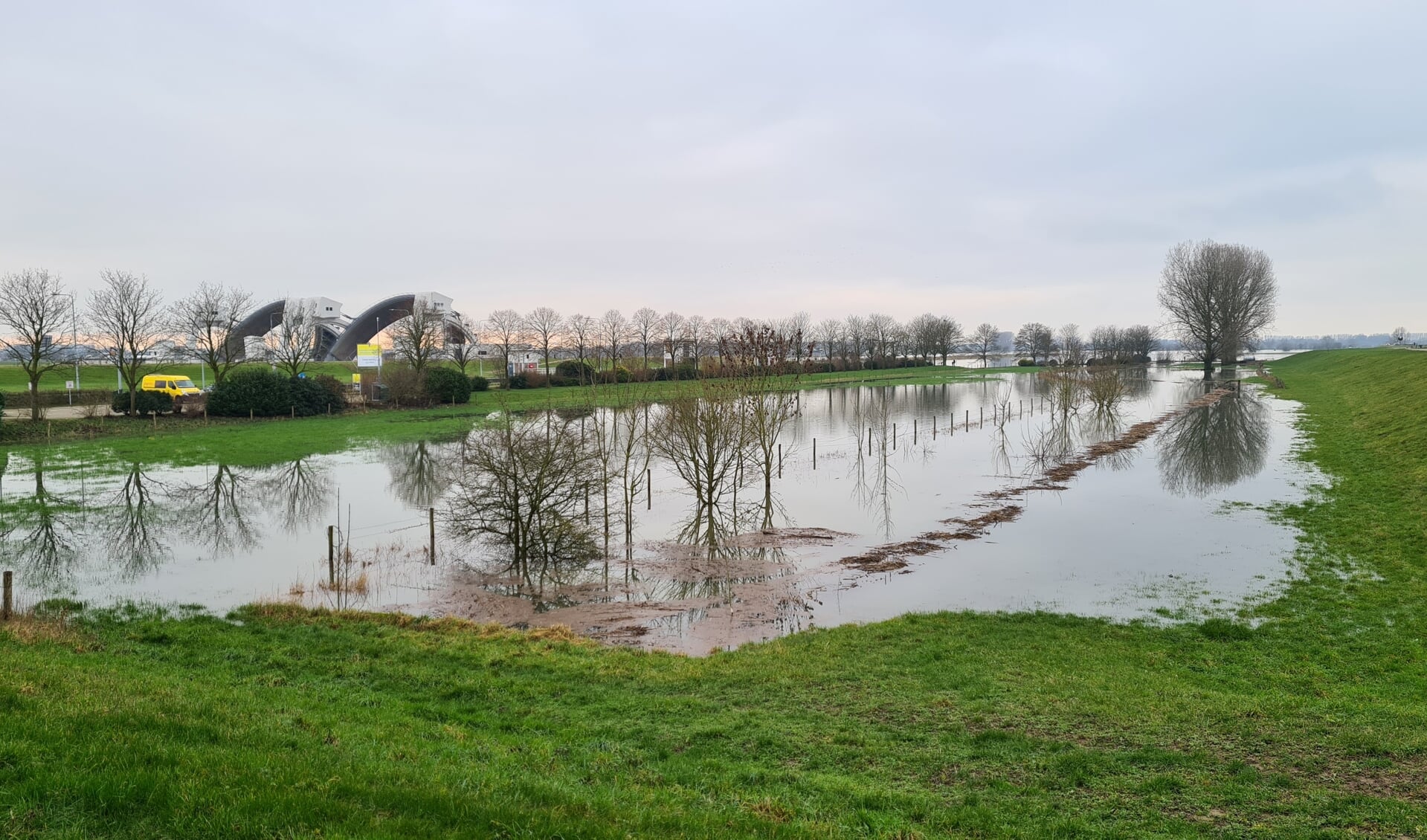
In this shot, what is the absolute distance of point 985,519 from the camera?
24.5m

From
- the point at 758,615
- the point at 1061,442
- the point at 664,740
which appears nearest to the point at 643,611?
the point at 758,615

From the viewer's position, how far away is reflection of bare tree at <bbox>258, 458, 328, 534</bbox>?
2428cm

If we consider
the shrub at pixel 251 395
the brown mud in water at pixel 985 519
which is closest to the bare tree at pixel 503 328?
the shrub at pixel 251 395

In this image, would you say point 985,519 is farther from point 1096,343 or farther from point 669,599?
point 1096,343

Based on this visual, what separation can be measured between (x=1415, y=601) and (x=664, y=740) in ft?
46.3

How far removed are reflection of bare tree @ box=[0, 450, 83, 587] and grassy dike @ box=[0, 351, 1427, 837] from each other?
597cm

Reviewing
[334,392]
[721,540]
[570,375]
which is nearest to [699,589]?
[721,540]

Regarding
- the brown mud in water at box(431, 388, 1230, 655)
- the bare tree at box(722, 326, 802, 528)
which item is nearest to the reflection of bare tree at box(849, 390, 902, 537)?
the brown mud in water at box(431, 388, 1230, 655)

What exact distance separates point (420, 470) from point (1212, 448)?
36702 millimetres

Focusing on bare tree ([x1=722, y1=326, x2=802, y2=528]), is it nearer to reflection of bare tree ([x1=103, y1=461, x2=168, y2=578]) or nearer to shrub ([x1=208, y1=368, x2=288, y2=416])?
reflection of bare tree ([x1=103, y1=461, x2=168, y2=578])

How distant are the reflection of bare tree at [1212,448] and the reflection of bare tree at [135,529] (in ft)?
102

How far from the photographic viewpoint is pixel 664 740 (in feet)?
29.3

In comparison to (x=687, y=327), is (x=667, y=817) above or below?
below

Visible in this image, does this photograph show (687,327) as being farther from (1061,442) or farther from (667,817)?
(667,817)
